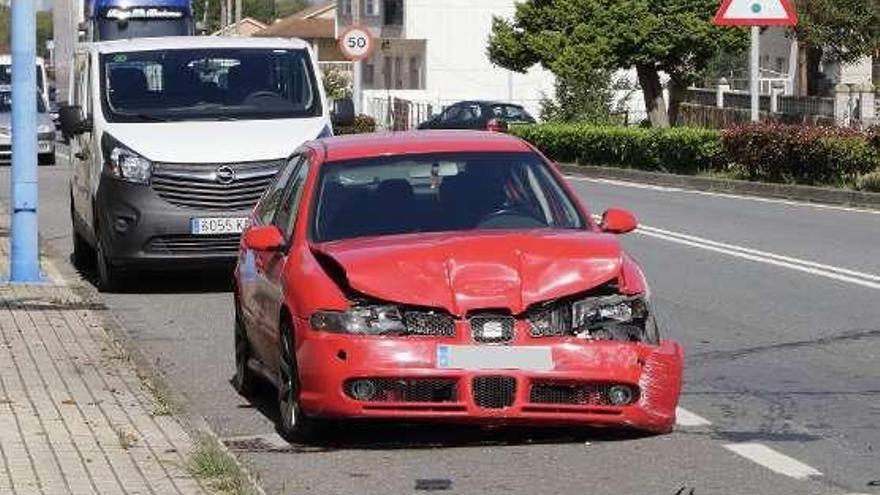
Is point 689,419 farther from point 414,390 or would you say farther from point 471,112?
point 471,112

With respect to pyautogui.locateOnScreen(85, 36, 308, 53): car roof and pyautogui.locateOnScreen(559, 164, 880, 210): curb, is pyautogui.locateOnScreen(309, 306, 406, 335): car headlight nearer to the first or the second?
pyautogui.locateOnScreen(85, 36, 308, 53): car roof

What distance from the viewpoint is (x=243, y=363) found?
11633mm

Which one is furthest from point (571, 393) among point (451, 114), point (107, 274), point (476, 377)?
point (451, 114)

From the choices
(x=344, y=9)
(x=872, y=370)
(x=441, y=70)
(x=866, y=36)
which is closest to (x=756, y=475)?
(x=872, y=370)

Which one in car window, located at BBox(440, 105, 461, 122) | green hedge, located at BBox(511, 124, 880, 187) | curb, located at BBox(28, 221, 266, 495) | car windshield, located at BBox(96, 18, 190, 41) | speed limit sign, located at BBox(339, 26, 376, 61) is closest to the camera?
curb, located at BBox(28, 221, 266, 495)

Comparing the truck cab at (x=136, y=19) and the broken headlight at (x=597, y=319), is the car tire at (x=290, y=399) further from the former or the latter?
the truck cab at (x=136, y=19)

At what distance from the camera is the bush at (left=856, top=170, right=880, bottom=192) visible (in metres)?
29.2

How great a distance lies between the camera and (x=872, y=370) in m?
12.3

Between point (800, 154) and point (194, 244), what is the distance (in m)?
15.5

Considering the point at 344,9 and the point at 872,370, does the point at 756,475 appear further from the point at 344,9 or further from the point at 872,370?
the point at 344,9

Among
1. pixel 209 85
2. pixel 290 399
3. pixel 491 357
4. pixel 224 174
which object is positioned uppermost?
pixel 209 85

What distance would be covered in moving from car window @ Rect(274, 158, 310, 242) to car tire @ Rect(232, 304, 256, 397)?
0.73 metres

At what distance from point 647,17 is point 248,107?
4116 cm

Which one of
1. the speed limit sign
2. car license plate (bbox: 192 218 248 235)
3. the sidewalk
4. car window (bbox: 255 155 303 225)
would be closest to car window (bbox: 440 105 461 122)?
the speed limit sign
